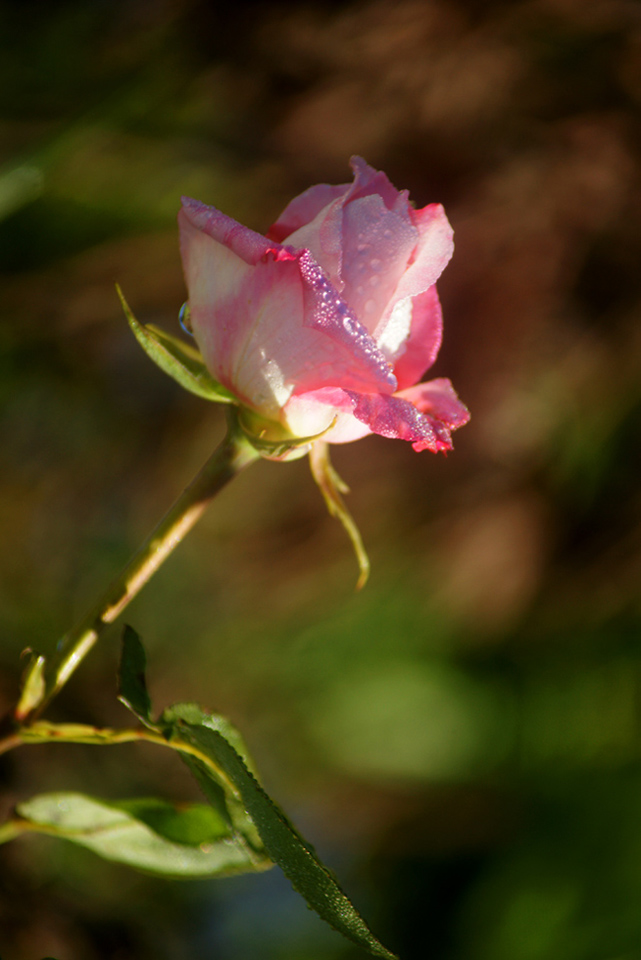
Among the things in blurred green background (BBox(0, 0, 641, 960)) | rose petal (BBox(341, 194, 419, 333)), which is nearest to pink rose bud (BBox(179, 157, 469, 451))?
rose petal (BBox(341, 194, 419, 333))

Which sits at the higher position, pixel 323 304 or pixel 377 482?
pixel 377 482

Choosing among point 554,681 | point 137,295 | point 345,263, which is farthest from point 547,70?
point 345,263

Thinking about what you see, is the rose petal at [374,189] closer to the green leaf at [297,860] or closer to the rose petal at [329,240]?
the rose petal at [329,240]

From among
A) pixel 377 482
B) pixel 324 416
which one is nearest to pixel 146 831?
pixel 324 416

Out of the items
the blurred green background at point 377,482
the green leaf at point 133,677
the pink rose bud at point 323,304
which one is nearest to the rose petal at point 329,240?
the pink rose bud at point 323,304

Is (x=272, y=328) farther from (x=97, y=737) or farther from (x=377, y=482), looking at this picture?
(x=377, y=482)

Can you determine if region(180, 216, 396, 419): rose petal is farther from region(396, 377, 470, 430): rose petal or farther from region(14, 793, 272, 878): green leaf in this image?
region(14, 793, 272, 878): green leaf
